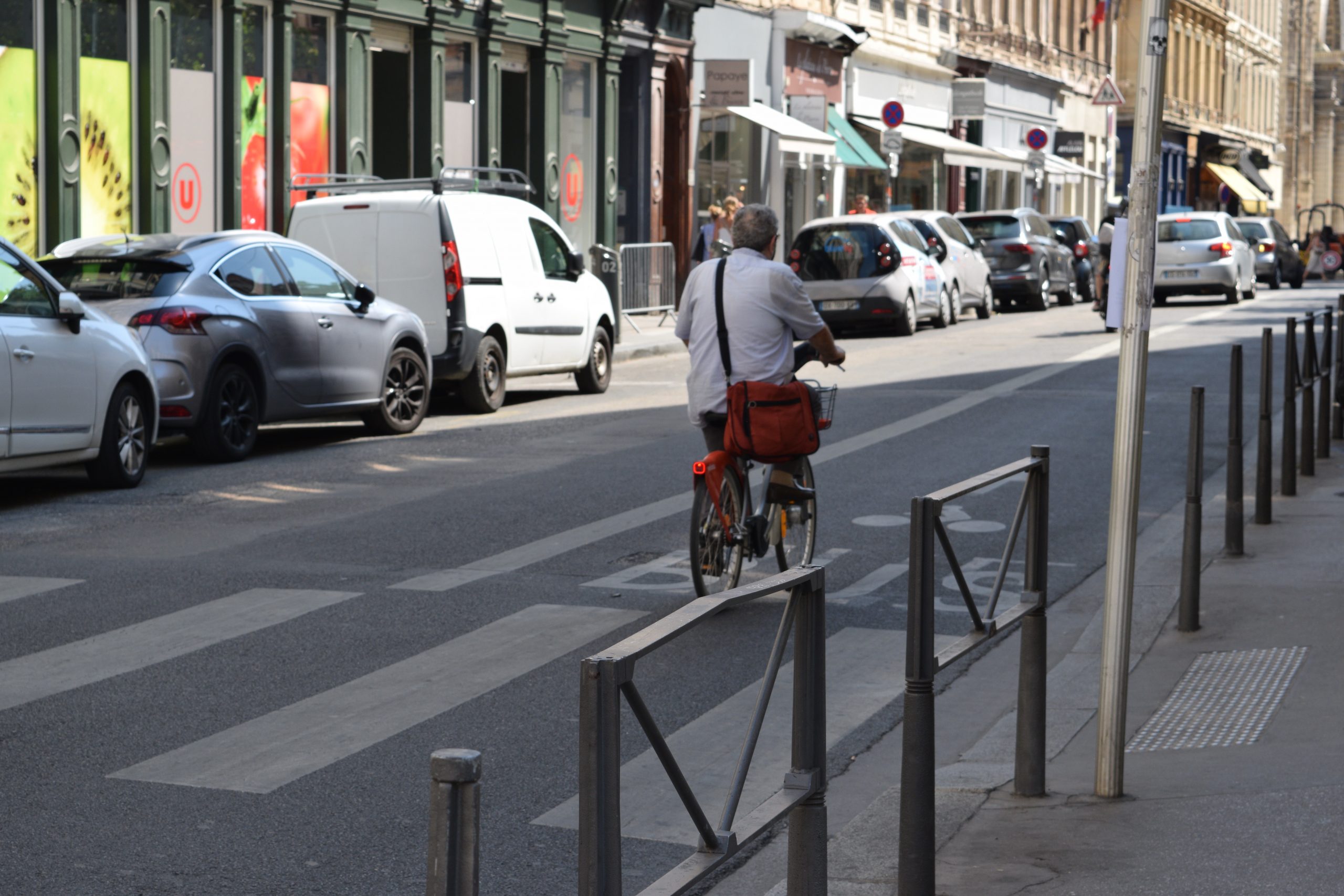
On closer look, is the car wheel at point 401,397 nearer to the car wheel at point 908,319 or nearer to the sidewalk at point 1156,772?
the sidewalk at point 1156,772

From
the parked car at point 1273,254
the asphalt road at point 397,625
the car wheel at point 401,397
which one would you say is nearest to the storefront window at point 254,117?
the asphalt road at point 397,625

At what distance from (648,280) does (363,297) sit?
13753mm

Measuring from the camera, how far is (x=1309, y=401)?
486 inches

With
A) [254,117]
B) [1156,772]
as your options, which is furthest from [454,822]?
[254,117]

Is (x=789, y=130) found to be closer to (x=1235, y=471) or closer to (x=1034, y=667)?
(x=1235, y=471)

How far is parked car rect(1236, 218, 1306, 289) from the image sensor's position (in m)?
45.6

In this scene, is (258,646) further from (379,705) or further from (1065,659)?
(1065,659)

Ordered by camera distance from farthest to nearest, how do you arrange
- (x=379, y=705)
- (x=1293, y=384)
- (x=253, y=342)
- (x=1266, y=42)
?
(x=1266, y=42), (x=253, y=342), (x=1293, y=384), (x=379, y=705)

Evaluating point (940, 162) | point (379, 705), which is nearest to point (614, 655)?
point (379, 705)

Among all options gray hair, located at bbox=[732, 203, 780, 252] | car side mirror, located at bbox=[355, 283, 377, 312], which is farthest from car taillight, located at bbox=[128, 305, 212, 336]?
gray hair, located at bbox=[732, 203, 780, 252]

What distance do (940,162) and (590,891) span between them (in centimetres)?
4549

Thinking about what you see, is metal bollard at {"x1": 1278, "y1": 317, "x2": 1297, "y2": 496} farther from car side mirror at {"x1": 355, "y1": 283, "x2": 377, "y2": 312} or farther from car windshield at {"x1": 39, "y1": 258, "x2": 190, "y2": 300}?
car windshield at {"x1": 39, "y1": 258, "x2": 190, "y2": 300}

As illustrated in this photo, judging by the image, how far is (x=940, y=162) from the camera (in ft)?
155

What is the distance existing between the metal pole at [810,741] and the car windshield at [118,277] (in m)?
10.4
